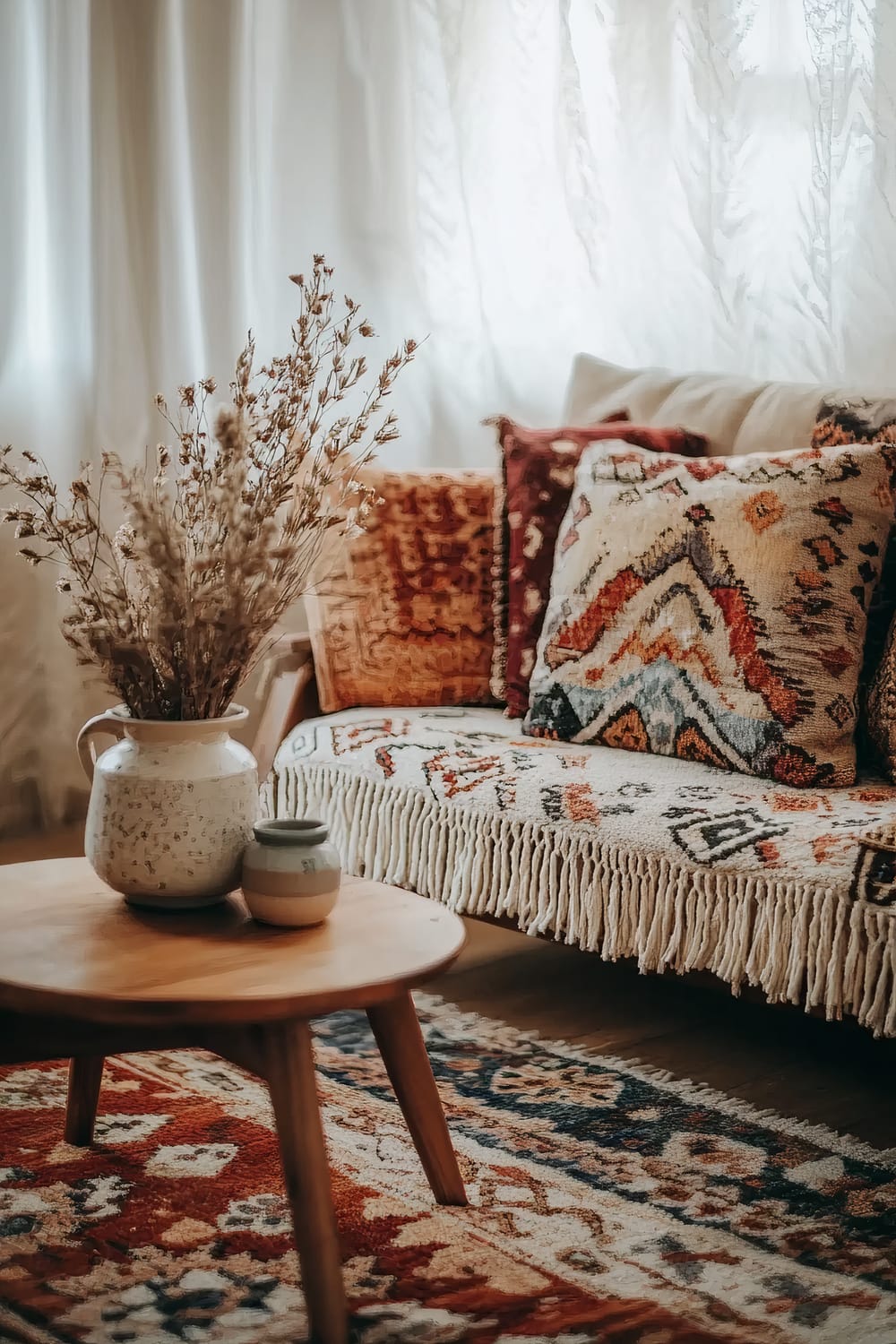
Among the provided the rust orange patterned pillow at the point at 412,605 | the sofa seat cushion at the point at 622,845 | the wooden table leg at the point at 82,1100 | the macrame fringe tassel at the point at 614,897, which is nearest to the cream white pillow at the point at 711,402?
the rust orange patterned pillow at the point at 412,605

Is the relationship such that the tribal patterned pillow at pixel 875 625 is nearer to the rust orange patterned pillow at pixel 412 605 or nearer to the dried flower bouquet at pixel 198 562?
the rust orange patterned pillow at pixel 412 605

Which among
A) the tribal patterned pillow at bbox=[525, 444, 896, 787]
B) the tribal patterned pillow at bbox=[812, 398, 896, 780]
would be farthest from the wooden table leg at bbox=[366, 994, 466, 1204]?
the tribal patterned pillow at bbox=[812, 398, 896, 780]

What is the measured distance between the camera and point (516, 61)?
313cm

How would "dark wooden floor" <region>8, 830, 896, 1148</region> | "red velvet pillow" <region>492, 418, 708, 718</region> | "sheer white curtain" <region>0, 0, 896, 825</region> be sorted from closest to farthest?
"dark wooden floor" <region>8, 830, 896, 1148</region> < "red velvet pillow" <region>492, 418, 708, 718</region> < "sheer white curtain" <region>0, 0, 896, 825</region>

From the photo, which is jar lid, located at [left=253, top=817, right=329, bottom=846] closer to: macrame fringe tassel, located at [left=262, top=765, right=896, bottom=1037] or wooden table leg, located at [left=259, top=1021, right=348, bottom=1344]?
wooden table leg, located at [left=259, top=1021, right=348, bottom=1344]

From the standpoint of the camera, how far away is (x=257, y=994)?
1.14 meters

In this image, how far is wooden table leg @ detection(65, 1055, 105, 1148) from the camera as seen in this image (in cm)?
152

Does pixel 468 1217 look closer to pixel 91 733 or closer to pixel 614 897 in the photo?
pixel 614 897

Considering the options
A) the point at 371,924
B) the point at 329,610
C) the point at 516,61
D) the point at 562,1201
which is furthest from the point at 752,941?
the point at 516,61

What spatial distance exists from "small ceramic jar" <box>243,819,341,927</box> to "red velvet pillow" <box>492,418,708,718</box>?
98 cm

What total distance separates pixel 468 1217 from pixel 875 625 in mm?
1057

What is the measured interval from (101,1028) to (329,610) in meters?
1.13

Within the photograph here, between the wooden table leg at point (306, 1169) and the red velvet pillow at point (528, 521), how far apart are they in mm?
1130

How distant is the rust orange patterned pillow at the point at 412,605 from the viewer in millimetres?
2279
